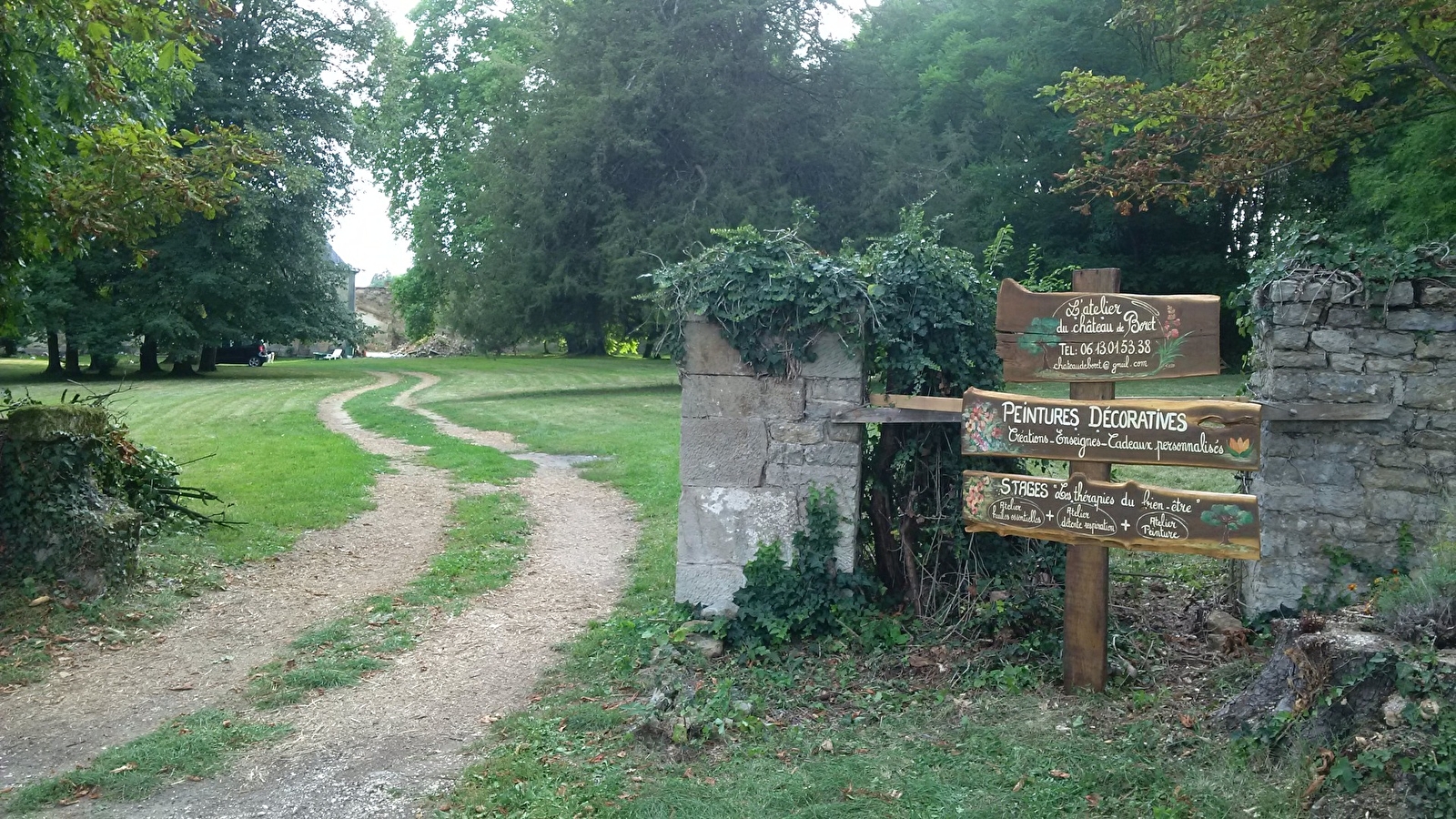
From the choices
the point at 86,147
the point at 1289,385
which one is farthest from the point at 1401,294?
the point at 86,147

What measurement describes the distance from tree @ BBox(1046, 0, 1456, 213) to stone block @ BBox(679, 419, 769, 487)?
224 inches

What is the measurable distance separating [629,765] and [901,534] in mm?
2450

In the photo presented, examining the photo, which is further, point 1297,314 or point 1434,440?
point 1297,314

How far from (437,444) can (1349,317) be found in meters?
13.3

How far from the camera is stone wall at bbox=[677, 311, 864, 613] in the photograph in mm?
6375

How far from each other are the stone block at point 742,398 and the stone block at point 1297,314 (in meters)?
2.85

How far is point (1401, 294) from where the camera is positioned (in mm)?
6047

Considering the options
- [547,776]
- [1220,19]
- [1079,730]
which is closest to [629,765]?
[547,776]

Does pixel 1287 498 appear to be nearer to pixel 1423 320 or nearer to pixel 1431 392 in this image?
pixel 1431 392

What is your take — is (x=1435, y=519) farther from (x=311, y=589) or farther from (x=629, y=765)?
(x=311, y=589)

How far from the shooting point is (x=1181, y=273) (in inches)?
1109

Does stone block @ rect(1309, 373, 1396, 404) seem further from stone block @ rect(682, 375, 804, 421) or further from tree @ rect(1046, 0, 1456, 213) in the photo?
tree @ rect(1046, 0, 1456, 213)

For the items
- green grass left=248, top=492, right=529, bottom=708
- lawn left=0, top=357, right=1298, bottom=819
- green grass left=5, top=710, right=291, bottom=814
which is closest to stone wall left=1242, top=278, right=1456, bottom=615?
lawn left=0, top=357, right=1298, bottom=819

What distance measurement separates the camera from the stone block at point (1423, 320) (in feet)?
19.7
